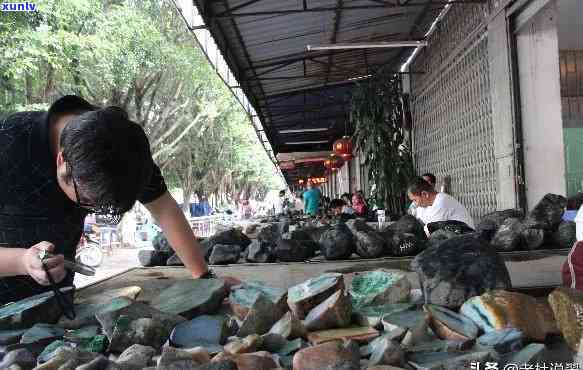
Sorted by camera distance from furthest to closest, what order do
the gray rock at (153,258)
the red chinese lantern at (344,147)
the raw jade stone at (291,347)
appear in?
the red chinese lantern at (344,147)
the gray rock at (153,258)
the raw jade stone at (291,347)

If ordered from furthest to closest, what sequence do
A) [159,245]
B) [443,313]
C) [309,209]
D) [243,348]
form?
1. [309,209]
2. [159,245]
3. [443,313]
4. [243,348]

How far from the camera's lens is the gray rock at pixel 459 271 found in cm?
154

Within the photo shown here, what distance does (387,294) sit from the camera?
166 cm

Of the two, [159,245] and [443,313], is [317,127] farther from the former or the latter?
[443,313]

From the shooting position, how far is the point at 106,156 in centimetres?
130

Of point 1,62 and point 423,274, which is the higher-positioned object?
point 1,62

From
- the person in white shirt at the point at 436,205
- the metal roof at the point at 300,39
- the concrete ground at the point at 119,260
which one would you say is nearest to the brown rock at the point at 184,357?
the person in white shirt at the point at 436,205

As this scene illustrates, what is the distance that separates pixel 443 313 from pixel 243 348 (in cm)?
56

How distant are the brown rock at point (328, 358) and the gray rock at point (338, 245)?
1987 millimetres

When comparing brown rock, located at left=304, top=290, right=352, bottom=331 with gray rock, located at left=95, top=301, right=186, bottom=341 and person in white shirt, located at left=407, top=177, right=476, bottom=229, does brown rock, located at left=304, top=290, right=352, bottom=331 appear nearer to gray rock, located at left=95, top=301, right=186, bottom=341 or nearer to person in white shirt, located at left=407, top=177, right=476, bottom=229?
gray rock, located at left=95, top=301, right=186, bottom=341

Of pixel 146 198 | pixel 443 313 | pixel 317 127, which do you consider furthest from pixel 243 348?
pixel 317 127

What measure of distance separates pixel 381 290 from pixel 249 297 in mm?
430

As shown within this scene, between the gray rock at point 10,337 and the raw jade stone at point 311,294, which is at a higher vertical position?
the raw jade stone at point 311,294

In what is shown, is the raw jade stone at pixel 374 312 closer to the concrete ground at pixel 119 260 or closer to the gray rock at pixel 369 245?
the gray rock at pixel 369 245
